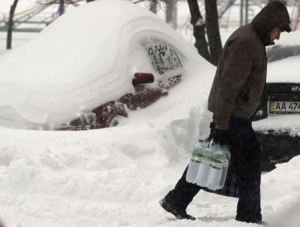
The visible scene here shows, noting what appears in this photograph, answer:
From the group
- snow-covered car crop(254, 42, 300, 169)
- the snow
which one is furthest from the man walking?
snow-covered car crop(254, 42, 300, 169)

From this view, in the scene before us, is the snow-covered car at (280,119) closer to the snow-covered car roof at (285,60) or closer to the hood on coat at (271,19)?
the snow-covered car roof at (285,60)

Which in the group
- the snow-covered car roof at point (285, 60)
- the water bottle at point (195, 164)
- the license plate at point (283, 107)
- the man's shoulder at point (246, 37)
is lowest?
the license plate at point (283, 107)

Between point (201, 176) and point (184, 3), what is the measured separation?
1661 inches

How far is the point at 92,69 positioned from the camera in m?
7.20

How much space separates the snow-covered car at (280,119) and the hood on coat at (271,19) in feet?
6.84

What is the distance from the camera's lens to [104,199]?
560 centimetres

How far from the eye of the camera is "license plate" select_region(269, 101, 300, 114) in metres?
6.59

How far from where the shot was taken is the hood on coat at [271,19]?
4484mm

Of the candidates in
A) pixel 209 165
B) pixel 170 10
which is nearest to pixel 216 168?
pixel 209 165

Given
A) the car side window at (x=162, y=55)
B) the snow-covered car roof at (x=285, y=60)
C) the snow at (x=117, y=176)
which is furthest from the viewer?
the car side window at (x=162, y=55)

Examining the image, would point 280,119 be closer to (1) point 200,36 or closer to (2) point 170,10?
(1) point 200,36

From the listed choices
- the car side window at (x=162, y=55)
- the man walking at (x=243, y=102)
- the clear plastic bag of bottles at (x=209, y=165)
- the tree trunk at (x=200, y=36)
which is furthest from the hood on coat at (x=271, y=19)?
the tree trunk at (x=200, y=36)

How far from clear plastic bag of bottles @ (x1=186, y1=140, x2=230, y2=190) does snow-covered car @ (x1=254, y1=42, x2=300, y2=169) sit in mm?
2098

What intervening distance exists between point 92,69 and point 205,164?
288cm
